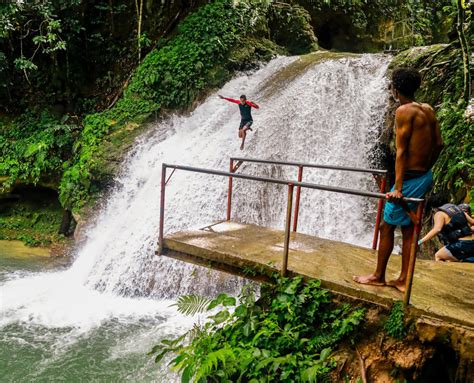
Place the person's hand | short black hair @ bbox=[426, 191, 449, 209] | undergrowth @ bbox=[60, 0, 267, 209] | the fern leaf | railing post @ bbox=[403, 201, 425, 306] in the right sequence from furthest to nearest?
1. undergrowth @ bbox=[60, 0, 267, 209]
2. short black hair @ bbox=[426, 191, 449, 209]
3. the fern leaf
4. the person's hand
5. railing post @ bbox=[403, 201, 425, 306]

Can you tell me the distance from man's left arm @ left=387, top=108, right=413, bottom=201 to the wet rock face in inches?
489

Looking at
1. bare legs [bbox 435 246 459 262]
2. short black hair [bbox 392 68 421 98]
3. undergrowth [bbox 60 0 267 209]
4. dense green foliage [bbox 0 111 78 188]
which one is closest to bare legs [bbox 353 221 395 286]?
short black hair [bbox 392 68 421 98]

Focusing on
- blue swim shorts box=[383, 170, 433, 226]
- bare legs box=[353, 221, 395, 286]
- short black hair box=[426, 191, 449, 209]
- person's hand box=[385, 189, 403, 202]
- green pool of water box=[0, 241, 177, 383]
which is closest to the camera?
person's hand box=[385, 189, 403, 202]

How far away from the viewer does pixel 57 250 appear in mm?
9828

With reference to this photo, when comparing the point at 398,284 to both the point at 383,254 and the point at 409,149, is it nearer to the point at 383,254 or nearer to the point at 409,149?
the point at 383,254

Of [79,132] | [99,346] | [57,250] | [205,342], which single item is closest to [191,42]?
[79,132]

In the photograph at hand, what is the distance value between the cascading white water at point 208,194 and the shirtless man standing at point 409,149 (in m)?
4.01

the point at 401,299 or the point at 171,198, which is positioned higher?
the point at 401,299

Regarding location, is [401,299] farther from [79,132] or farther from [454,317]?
[79,132]

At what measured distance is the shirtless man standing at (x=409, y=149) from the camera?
320 centimetres

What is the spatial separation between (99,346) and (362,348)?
3.69 meters

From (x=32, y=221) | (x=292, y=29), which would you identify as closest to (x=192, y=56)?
(x=292, y=29)

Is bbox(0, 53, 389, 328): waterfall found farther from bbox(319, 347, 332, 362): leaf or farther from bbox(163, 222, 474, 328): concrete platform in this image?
bbox(319, 347, 332, 362): leaf

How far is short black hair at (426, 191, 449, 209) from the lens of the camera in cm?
679
